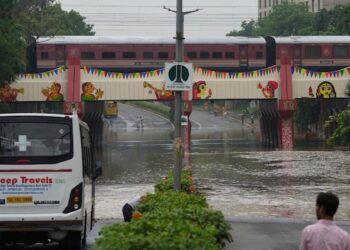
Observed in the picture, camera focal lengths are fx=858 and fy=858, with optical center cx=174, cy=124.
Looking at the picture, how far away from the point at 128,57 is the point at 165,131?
40222 mm

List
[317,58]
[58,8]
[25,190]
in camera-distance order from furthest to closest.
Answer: [58,8] < [317,58] < [25,190]

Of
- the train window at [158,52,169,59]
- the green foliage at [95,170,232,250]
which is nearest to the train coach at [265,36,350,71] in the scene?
the train window at [158,52,169,59]

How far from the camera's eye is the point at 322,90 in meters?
62.1

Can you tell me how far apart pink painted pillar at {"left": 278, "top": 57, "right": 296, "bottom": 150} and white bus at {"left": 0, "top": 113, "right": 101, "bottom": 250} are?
47.4 metres

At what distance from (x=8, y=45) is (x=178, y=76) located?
25.2m

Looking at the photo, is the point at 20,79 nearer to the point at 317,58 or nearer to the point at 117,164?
the point at 117,164

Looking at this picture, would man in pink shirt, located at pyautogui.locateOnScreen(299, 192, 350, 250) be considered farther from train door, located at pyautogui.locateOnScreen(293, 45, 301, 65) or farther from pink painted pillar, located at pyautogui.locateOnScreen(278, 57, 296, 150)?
train door, located at pyautogui.locateOnScreen(293, 45, 301, 65)

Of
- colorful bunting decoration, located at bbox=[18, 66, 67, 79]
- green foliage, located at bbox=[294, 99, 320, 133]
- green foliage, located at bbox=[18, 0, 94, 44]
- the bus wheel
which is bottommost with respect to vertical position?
the bus wheel

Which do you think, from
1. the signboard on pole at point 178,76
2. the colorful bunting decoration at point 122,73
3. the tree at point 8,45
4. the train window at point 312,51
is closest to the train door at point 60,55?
the colorful bunting decoration at point 122,73

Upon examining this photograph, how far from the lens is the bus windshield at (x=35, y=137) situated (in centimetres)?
1428

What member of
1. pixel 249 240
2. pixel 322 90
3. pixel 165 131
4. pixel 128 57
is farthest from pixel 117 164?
pixel 165 131

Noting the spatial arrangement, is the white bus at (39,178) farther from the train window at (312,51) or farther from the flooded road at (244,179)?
the train window at (312,51)

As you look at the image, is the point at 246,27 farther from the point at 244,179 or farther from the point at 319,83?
the point at 244,179

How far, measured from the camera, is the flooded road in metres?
25.5
